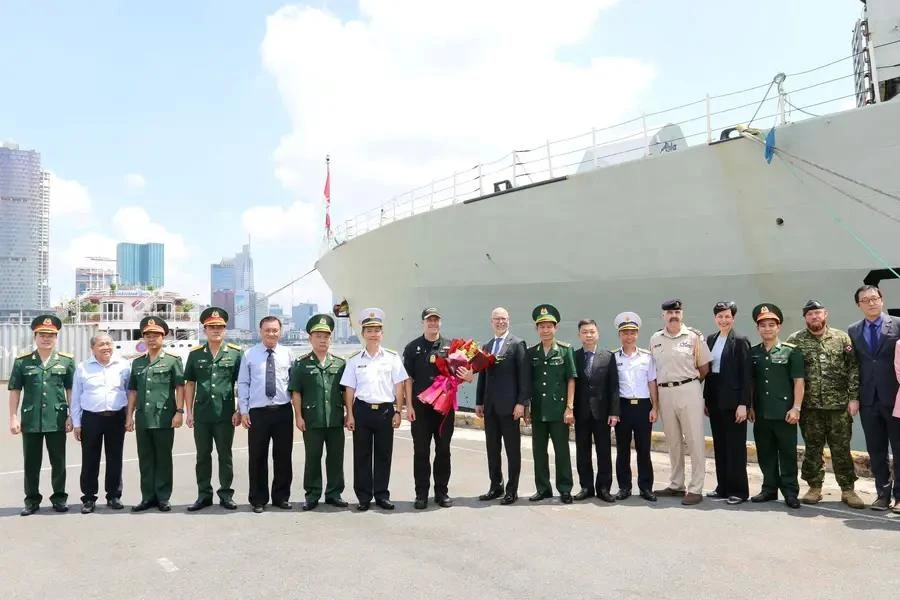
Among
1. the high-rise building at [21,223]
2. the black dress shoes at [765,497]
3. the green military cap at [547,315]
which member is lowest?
the black dress shoes at [765,497]

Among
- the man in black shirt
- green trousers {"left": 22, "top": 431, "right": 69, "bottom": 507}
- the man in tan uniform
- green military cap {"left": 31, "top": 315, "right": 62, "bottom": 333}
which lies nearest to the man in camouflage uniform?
the man in tan uniform

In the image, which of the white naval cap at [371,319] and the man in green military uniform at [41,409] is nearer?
the man in green military uniform at [41,409]

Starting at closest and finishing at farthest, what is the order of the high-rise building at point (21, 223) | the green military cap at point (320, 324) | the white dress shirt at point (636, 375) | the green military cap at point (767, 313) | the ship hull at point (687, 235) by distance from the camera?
the green military cap at point (767, 313) < the green military cap at point (320, 324) < the white dress shirt at point (636, 375) < the ship hull at point (687, 235) < the high-rise building at point (21, 223)

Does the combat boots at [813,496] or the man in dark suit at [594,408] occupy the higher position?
the man in dark suit at [594,408]

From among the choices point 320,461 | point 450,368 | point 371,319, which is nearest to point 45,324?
point 320,461

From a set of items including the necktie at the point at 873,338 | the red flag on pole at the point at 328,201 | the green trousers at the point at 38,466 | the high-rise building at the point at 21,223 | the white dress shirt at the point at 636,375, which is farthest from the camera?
the high-rise building at the point at 21,223

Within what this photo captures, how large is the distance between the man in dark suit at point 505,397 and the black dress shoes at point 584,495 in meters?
0.43

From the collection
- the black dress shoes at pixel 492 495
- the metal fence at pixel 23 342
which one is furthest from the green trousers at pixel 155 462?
the metal fence at pixel 23 342

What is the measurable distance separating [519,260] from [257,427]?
6.27 metres

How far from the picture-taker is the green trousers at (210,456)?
4.35 metres

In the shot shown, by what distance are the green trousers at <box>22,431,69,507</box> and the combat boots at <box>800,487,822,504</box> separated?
16.1ft

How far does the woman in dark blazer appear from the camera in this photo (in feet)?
14.3

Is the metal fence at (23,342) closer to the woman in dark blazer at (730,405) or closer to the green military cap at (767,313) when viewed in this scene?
the woman in dark blazer at (730,405)

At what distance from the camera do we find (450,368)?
14.6 feet
